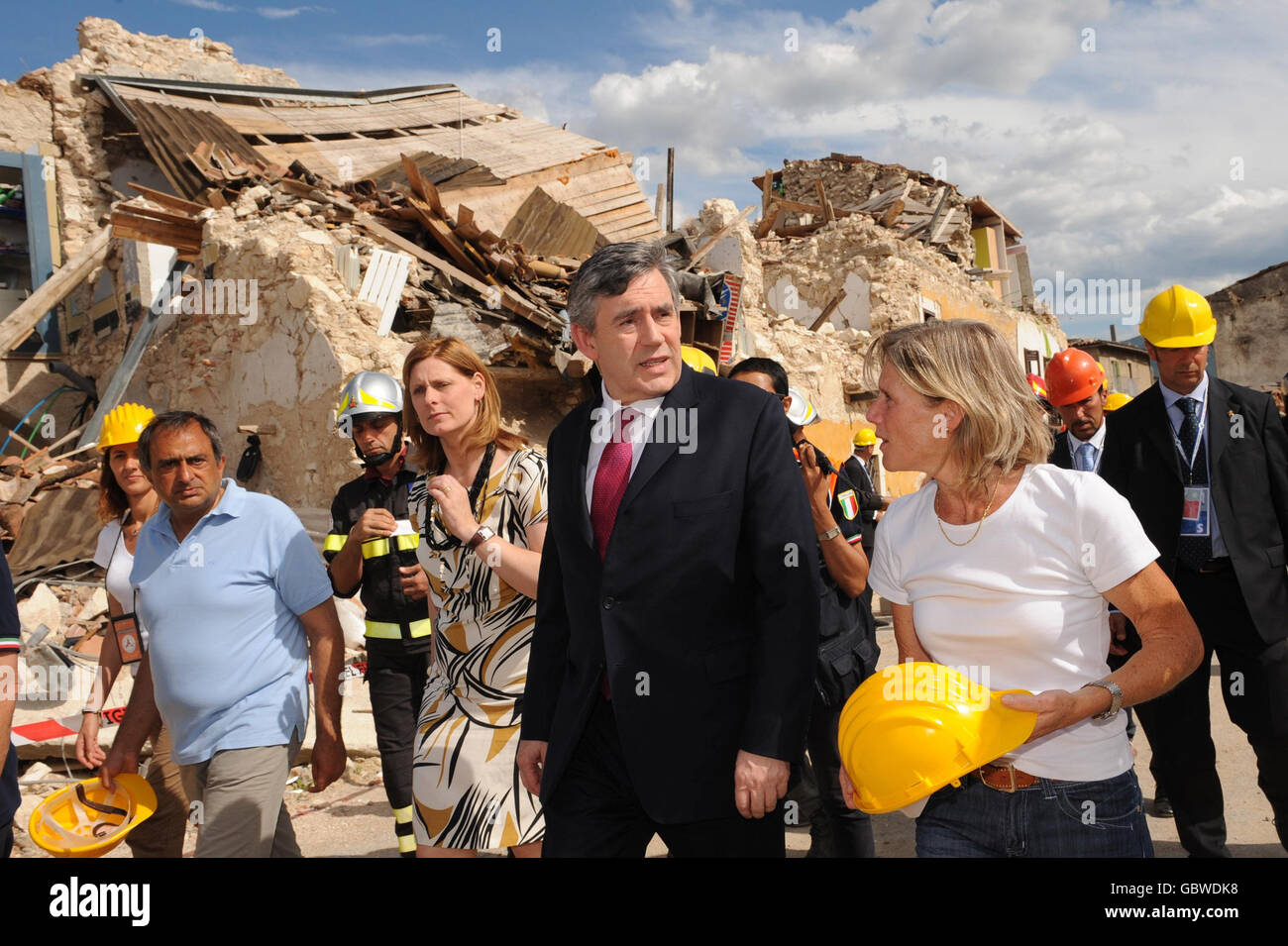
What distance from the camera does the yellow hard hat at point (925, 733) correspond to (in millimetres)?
1932

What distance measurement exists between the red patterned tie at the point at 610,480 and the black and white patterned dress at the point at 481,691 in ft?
2.08

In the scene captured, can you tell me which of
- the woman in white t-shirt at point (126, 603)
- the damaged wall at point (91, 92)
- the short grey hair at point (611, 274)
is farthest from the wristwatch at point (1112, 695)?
the damaged wall at point (91, 92)

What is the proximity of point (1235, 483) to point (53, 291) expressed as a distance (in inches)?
530

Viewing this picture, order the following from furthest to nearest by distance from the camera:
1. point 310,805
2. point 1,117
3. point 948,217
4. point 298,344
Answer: point 948,217 < point 1,117 < point 298,344 < point 310,805

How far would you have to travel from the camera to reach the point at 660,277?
2463 mm

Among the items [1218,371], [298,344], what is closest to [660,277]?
[298,344]

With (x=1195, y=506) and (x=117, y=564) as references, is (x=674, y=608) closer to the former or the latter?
(x=1195, y=506)

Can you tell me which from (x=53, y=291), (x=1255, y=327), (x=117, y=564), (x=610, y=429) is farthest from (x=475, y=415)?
(x=1255, y=327)

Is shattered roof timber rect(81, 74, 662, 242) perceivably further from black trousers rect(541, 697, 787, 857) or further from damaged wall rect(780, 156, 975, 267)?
damaged wall rect(780, 156, 975, 267)

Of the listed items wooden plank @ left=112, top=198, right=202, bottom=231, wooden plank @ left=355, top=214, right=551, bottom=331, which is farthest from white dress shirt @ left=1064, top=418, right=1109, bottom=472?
wooden plank @ left=112, top=198, right=202, bottom=231

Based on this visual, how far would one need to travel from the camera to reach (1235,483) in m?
3.60

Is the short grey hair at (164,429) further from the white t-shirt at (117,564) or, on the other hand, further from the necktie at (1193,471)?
the necktie at (1193,471)

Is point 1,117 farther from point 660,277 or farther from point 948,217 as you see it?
point 948,217
